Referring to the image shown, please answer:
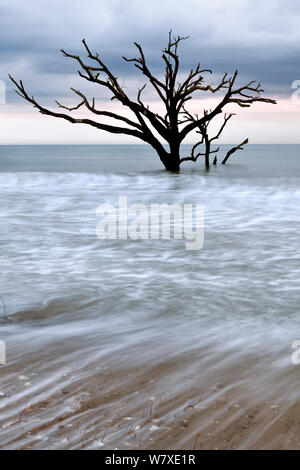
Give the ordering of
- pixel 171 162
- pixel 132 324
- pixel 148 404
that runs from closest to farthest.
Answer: pixel 148 404 → pixel 132 324 → pixel 171 162

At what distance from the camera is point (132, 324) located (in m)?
2.93

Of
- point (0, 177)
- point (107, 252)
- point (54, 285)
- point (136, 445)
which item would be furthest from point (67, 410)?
point (0, 177)

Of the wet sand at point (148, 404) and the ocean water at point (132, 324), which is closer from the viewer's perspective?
the wet sand at point (148, 404)

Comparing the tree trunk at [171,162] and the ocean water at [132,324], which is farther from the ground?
the tree trunk at [171,162]

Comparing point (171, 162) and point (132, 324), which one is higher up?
point (171, 162)

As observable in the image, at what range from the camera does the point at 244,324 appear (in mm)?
2920

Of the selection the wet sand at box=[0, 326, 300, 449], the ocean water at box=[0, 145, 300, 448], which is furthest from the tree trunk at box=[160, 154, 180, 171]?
the wet sand at box=[0, 326, 300, 449]

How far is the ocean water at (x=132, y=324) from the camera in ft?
6.25

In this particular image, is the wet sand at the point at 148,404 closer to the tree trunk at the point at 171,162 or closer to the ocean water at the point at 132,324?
the ocean water at the point at 132,324

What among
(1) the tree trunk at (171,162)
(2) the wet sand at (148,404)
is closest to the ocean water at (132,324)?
(2) the wet sand at (148,404)

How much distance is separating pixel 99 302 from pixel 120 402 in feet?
4.89

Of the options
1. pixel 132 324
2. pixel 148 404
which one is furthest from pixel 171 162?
pixel 148 404

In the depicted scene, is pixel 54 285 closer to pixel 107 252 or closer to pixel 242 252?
pixel 107 252

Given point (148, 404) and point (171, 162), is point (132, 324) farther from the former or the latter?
point (171, 162)
